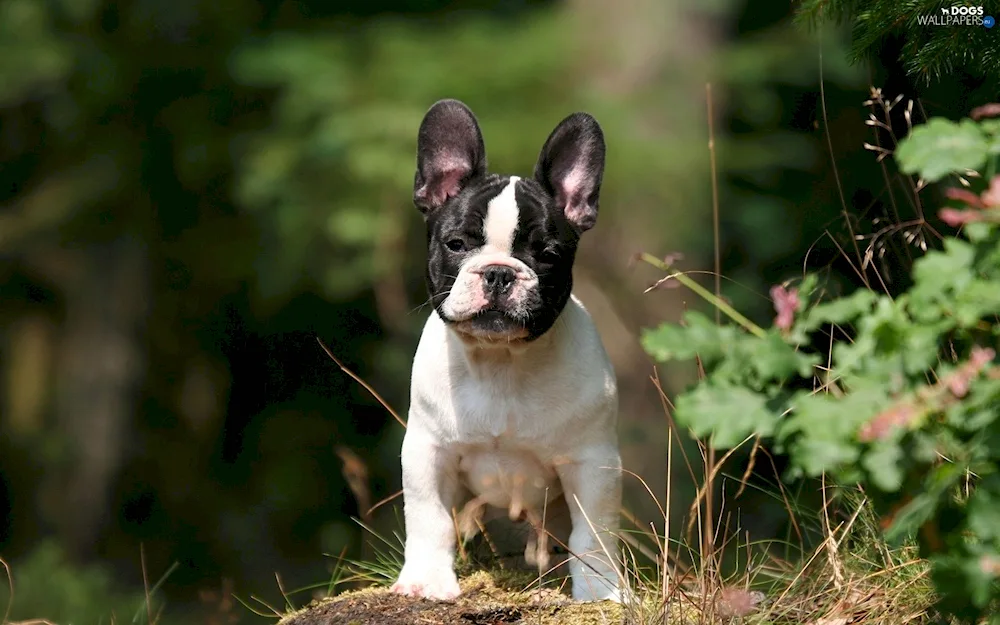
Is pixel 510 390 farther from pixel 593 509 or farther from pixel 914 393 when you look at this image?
pixel 914 393

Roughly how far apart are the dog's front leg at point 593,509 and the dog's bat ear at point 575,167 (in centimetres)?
110

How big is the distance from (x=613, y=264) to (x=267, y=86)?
Answer: 14.8 feet

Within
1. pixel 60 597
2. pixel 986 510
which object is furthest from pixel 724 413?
pixel 60 597

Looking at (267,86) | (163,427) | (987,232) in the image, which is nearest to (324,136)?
(267,86)

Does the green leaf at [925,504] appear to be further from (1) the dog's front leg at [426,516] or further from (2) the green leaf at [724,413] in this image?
(1) the dog's front leg at [426,516]

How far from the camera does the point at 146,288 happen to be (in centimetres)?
1530

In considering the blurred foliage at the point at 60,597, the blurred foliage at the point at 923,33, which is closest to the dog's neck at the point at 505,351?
the blurred foliage at the point at 923,33

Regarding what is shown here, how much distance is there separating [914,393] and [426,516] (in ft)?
8.76

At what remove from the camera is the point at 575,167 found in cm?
546

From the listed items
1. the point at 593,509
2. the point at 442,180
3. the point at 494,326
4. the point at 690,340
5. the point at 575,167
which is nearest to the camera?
the point at 690,340

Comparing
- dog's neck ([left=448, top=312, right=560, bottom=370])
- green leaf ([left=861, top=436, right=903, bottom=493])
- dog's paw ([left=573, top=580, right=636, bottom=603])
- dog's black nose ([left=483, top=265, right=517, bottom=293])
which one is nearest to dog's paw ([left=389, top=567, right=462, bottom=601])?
dog's paw ([left=573, top=580, right=636, bottom=603])

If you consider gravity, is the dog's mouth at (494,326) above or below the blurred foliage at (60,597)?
above

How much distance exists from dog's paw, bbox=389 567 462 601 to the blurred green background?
133cm

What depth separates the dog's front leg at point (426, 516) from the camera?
16.5 ft
